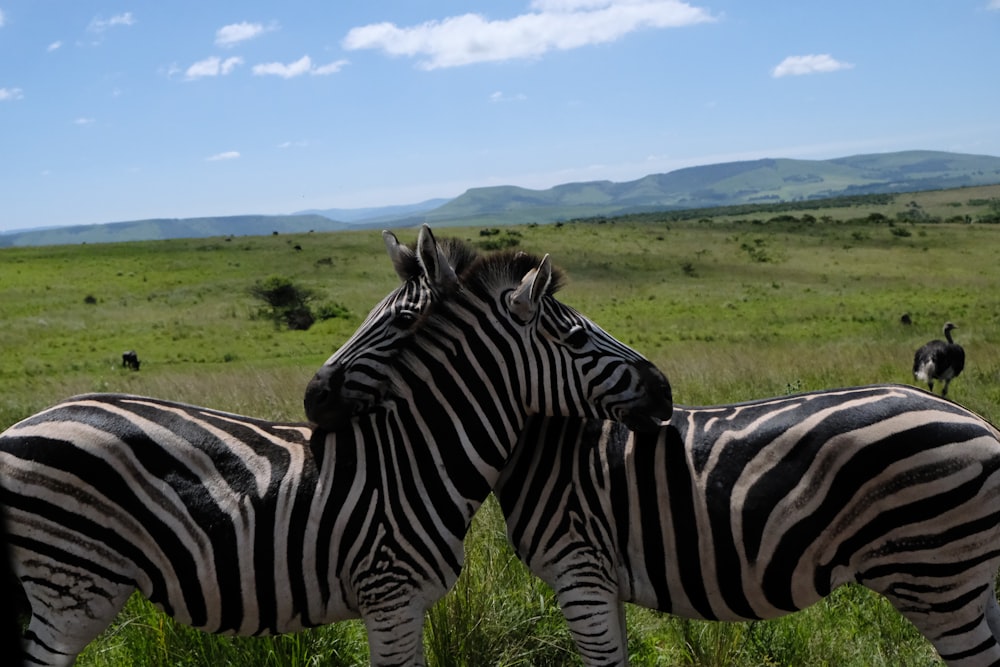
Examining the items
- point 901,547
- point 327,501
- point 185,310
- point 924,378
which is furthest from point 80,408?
point 185,310

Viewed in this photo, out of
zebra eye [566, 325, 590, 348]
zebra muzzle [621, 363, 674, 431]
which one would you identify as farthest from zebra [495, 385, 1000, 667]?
zebra eye [566, 325, 590, 348]

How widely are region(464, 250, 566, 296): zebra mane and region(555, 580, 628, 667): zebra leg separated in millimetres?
1478

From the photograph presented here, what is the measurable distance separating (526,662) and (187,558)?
7.20ft

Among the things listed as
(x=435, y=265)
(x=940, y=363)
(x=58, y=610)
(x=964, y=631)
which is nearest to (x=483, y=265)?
(x=435, y=265)

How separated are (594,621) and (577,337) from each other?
1319 mm

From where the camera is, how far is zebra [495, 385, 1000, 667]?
3.19 metres

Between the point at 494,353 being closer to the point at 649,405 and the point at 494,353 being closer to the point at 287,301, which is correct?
the point at 649,405

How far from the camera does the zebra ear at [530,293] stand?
3617mm

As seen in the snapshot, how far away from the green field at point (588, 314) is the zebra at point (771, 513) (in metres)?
→ 1.15

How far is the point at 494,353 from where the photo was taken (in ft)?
12.1

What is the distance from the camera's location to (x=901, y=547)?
3209 millimetres

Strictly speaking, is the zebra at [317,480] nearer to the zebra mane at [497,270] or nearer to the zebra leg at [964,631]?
the zebra mane at [497,270]

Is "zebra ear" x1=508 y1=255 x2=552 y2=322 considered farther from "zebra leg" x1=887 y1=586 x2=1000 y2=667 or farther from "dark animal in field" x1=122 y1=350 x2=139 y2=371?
"dark animal in field" x1=122 y1=350 x2=139 y2=371

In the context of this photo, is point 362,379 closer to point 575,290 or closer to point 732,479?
point 732,479
